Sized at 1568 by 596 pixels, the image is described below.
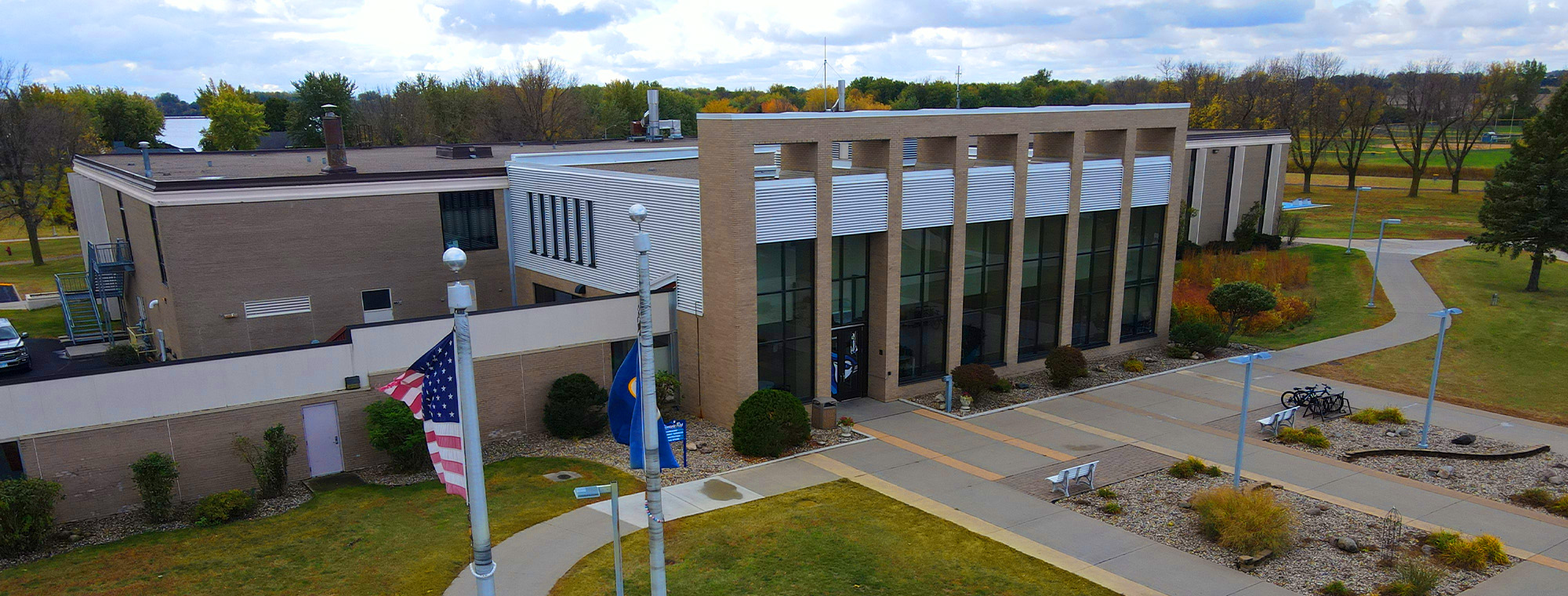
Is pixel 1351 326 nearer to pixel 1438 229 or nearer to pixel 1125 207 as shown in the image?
pixel 1125 207

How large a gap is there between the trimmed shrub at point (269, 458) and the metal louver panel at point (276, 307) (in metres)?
8.88

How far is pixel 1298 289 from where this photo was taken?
40.6m

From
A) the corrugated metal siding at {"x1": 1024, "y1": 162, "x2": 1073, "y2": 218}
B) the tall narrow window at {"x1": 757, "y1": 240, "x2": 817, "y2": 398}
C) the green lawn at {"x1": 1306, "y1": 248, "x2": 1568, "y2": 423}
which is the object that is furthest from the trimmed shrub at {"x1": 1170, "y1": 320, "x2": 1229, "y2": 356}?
the tall narrow window at {"x1": 757, "y1": 240, "x2": 817, "y2": 398}

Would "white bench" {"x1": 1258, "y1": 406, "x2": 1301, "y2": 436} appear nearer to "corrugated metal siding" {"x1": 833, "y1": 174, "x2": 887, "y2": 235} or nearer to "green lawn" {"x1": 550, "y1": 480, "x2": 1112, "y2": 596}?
"green lawn" {"x1": 550, "y1": 480, "x2": 1112, "y2": 596}

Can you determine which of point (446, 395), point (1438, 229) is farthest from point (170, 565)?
point (1438, 229)

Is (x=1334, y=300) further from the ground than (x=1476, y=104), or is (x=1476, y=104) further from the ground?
(x=1476, y=104)

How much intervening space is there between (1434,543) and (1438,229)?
50.2 metres

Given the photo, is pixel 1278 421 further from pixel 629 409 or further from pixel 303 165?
pixel 303 165

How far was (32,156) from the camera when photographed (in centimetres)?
5322

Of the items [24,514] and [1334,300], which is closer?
[24,514]

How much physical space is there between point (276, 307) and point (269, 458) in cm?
970

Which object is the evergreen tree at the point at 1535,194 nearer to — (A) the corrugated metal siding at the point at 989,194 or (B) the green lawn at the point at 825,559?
(A) the corrugated metal siding at the point at 989,194

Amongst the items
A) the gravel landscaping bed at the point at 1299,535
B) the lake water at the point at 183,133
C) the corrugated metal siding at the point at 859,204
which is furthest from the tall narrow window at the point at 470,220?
the lake water at the point at 183,133

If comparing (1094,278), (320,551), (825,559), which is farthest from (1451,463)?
(320,551)
